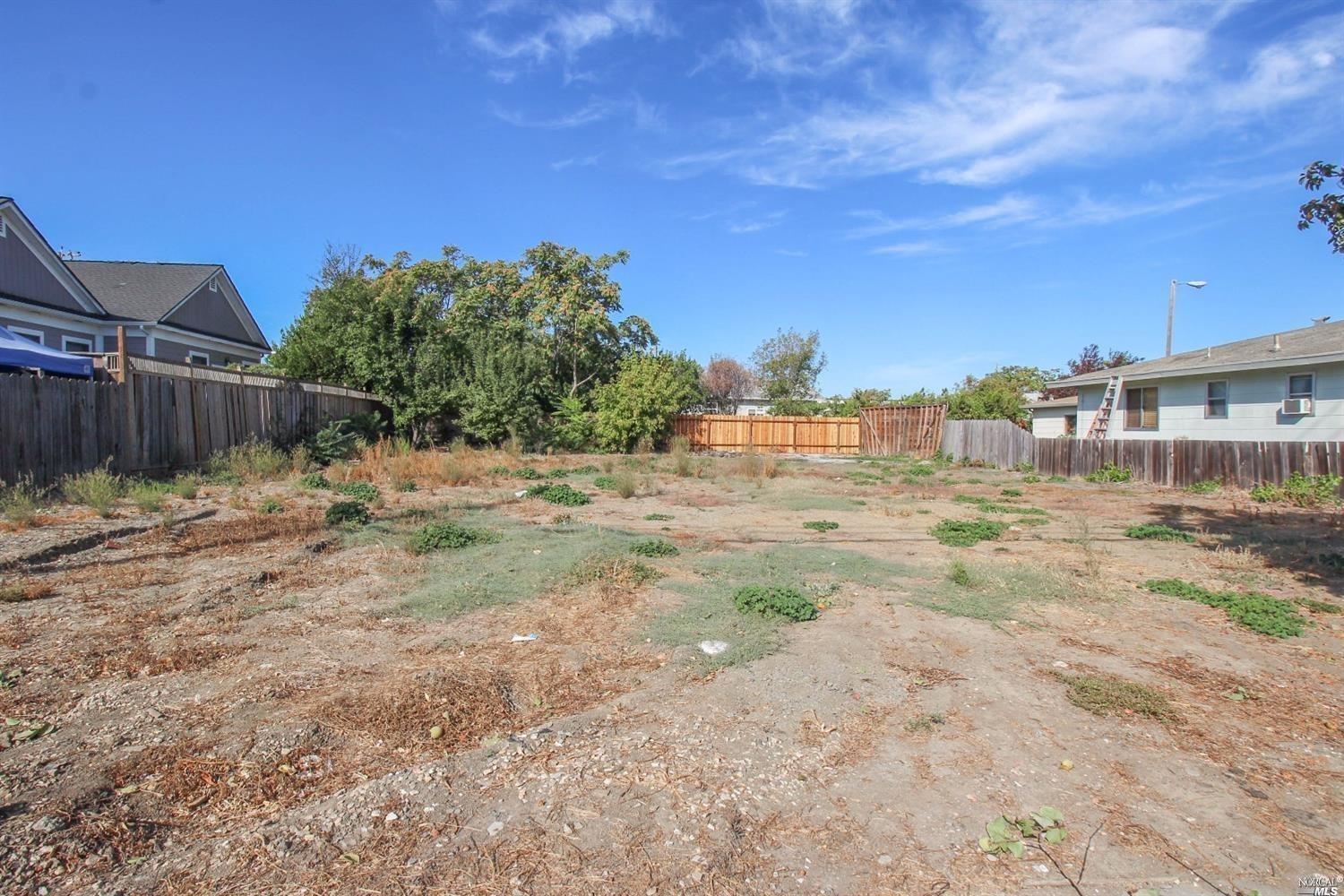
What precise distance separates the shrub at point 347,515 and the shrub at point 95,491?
256 centimetres

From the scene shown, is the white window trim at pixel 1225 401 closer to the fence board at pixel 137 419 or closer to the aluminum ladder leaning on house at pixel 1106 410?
the aluminum ladder leaning on house at pixel 1106 410

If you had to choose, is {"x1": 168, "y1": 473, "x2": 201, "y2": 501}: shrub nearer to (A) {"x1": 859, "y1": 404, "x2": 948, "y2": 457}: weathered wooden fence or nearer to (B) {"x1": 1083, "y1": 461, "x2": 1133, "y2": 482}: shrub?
(B) {"x1": 1083, "y1": 461, "x2": 1133, "y2": 482}: shrub

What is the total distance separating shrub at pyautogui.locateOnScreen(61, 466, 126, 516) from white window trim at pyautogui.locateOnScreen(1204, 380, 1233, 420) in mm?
23616

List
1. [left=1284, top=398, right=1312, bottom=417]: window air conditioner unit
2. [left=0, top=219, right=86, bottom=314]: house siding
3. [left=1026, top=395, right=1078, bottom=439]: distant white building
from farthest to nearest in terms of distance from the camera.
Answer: [left=1026, top=395, right=1078, bottom=439]: distant white building, [left=1284, top=398, right=1312, bottom=417]: window air conditioner unit, [left=0, top=219, right=86, bottom=314]: house siding

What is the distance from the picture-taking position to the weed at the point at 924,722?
353 cm

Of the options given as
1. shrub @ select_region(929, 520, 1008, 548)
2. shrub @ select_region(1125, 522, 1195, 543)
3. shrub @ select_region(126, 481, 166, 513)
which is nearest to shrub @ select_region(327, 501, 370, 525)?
shrub @ select_region(126, 481, 166, 513)

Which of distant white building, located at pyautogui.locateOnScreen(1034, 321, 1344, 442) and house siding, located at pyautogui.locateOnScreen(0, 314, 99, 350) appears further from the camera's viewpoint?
distant white building, located at pyautogui.locateOnScreen(1034, 321, 1344, 442)

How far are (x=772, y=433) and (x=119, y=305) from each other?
2268 cm

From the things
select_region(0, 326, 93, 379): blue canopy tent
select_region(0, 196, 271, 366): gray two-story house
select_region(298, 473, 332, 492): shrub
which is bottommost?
select_region(298, 473, 332, 492): shrub

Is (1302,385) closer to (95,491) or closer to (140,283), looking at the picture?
(95,491)

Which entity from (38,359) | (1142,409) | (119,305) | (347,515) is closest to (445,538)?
(347,515)

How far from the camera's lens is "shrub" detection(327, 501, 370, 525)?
26.5ft

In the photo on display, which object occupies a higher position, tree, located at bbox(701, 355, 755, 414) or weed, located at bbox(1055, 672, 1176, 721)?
tree, located at bbox(701, 355, 755, 414)

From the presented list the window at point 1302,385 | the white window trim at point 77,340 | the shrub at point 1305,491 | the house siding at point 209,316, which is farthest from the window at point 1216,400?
the white window trim at point 77,340
